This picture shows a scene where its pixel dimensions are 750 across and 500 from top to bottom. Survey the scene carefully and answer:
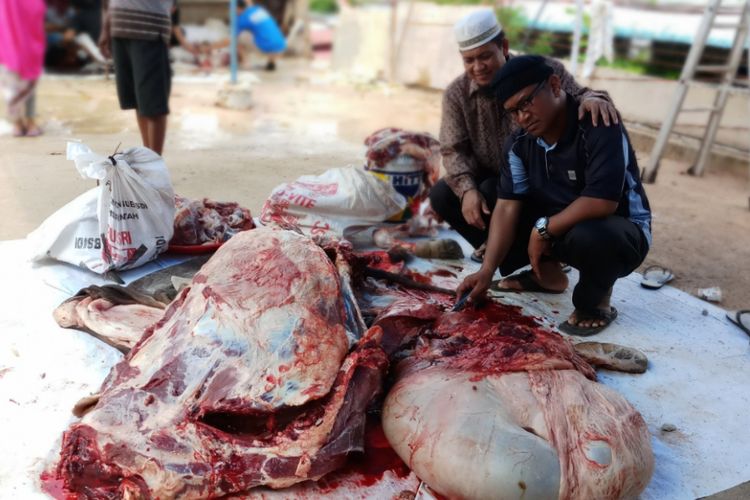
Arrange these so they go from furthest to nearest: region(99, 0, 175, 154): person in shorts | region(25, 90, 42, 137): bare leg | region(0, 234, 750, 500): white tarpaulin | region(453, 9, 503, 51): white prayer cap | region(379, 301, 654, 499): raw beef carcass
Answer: region(99, 0, 175, 154): person in shorts < region(25, 90, 42, 137): bare leg < region(453, 9, 503, 51): white prayer cap < region(0, 234, 750, 500): white tarpaulin < region(379, 301, 654, 499): raw beef carcass

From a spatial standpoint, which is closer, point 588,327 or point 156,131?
point 588,327

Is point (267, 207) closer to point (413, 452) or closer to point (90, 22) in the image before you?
point (413, 452)

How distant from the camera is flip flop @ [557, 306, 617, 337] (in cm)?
306

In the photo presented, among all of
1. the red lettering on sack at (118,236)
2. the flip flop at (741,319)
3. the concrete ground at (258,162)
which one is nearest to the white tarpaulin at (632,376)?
the flip flop at (741,319)

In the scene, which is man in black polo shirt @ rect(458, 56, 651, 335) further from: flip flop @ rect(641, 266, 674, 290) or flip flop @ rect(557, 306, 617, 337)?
flip flop @ rect(641, 266, 674, 290)

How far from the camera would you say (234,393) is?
205cm

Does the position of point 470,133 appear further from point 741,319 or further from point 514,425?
point 514,425

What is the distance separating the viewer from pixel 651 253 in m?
4.27

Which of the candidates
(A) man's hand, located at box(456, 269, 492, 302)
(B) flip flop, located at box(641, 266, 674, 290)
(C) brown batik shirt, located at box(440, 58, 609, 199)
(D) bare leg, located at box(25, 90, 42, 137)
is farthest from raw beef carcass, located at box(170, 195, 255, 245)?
(B) flip flop, located at box(641, 266, 674, 290)

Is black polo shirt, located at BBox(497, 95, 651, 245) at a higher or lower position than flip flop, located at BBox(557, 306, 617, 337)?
higher

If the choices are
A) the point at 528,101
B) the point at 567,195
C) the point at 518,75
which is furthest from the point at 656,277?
the point at 518,75

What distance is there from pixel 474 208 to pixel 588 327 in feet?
2.76

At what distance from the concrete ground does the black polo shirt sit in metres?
1.13

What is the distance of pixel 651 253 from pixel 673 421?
1987mm
